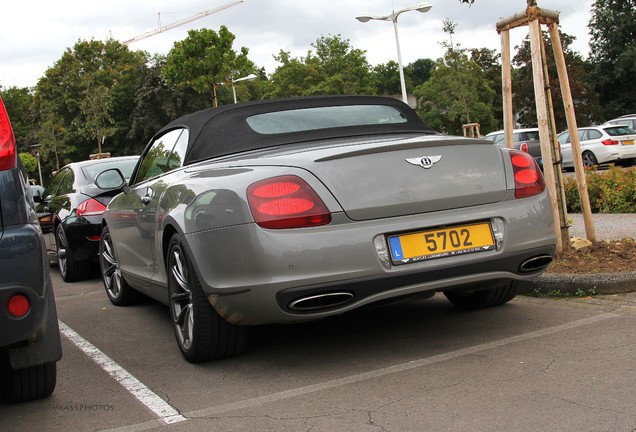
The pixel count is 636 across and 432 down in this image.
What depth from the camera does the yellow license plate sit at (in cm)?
402

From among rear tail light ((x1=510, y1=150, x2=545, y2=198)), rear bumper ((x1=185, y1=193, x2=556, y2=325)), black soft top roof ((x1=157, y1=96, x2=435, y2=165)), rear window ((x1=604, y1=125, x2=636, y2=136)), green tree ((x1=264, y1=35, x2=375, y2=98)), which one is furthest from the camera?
green tree ((x1=264, y1=35, x2=375, y2=98))

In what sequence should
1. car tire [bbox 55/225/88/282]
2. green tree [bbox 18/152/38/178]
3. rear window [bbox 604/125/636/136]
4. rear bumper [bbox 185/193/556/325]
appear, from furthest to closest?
1. green tree [bbox 18/152/38/178]
2. rear window [bbox 604/125/636/136]
3. car tire [bbox 55/225/88/282]
4. rear bumper [bbox 185/193/556/325]

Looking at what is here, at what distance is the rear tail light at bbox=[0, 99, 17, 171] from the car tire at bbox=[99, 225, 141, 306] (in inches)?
121

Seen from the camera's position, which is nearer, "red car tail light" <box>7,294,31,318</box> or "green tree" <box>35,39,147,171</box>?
"red car tail light" <box>7,294,31,318</box>

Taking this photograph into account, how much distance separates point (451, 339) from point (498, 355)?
498 millimetres

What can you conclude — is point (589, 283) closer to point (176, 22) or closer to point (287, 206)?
point (287, 206)

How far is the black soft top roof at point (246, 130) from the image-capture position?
16.6 ft

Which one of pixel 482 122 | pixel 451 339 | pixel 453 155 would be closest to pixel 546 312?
pixel 451 339

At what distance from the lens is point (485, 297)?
5402 mm

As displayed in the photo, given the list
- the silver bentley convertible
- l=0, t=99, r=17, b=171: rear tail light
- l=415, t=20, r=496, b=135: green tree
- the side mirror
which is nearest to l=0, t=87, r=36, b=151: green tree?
l=415, t=20, r=496, b=135: green tree

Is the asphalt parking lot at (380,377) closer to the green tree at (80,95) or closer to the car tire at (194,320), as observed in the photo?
the car tire at (194,320)

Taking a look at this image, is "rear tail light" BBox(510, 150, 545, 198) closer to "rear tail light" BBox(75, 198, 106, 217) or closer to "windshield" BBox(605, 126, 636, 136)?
"rear tail light" BBox(75, 198, 106, 217)

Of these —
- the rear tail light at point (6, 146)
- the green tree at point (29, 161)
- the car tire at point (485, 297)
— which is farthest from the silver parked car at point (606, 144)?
the green tree at point (29, 161)

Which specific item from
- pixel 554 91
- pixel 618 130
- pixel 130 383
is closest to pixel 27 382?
pixel 130 383
